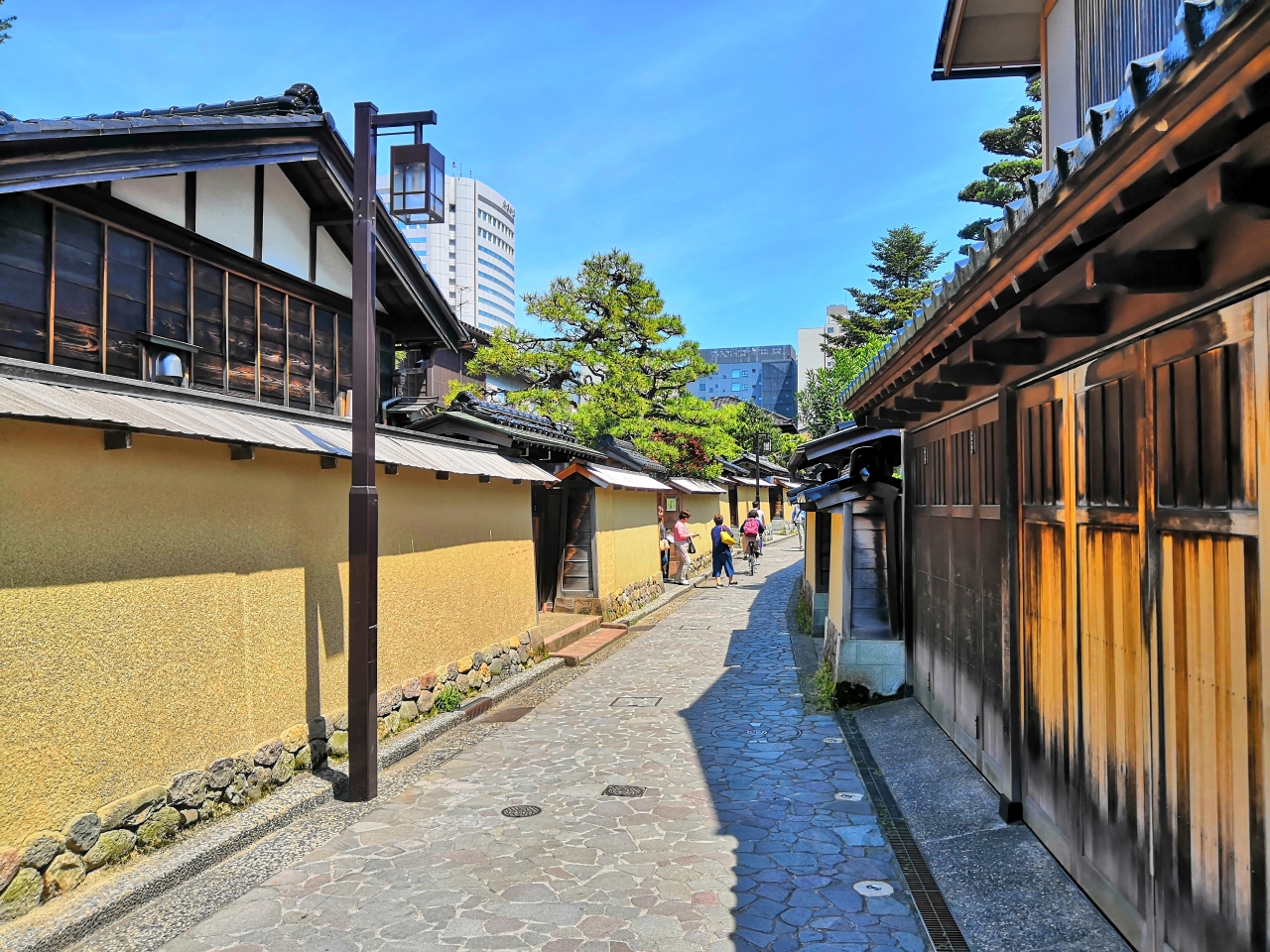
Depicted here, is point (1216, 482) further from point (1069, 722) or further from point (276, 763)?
point (276, 763)

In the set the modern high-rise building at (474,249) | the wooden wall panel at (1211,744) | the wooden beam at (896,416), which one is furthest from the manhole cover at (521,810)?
the modern high-rise building at (474,249)

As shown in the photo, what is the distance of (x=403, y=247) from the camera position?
11.8m

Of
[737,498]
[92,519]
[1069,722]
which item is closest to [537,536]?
[92,519]

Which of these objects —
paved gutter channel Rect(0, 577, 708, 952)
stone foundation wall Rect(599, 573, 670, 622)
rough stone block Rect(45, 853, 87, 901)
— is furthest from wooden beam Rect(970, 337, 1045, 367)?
stone foundation wall Rect(599, 573, 670, 622)

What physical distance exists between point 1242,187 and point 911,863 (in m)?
5.62

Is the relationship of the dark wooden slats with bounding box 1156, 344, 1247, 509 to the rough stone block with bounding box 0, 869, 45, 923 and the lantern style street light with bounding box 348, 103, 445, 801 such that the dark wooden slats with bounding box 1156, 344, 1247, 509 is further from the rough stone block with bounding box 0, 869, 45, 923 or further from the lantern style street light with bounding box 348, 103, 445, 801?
the rough stone block with bounding box 0, 869, 45, 923

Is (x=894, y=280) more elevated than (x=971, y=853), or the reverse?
(x=894, y=280)

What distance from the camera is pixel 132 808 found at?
20.0ft

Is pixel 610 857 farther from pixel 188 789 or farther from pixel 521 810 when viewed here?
pixel 188 789

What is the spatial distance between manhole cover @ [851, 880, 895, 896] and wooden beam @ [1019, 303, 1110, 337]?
434 cm

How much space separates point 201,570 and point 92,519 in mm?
1177

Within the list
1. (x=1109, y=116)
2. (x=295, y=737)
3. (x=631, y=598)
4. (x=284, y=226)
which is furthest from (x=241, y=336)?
(x=631, y=598)

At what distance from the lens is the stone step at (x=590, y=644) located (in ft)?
50.7

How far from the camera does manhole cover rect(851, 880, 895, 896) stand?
606 cm
